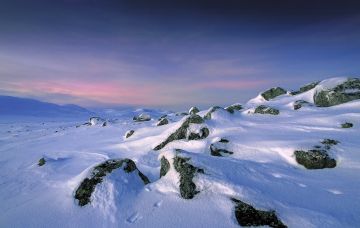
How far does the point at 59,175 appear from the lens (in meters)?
18.0

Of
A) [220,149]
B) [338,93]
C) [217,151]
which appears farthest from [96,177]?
[338,93]

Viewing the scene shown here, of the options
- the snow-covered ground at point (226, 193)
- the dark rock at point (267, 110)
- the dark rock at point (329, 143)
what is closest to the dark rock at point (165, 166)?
the snow-covered ground at point (226, 193)

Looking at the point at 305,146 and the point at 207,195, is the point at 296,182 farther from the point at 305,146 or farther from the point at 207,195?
the point at 305,146

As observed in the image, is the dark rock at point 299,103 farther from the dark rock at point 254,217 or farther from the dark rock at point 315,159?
the dark rock at point 254,217

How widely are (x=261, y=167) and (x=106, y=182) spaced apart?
5957 mm

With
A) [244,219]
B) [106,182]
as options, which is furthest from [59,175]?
[244,219]

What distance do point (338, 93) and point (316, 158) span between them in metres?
13.0

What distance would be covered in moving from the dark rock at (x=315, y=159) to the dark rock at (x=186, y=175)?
570 centimetres

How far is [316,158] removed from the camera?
12.4m

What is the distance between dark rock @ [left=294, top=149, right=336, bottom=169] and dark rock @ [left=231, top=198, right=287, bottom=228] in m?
5.69

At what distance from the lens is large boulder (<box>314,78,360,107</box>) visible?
2231cm

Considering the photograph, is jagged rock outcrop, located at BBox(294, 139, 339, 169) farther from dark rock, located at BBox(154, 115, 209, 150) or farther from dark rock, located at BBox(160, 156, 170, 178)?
A: dark rock, located at BBox(154, 115, 209, 150)

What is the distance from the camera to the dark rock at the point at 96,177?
9.97 metres

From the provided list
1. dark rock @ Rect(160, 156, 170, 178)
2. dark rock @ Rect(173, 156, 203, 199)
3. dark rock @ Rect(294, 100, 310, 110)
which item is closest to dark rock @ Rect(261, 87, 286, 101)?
dark rock @ Rect(294, 100, 310, 110)
